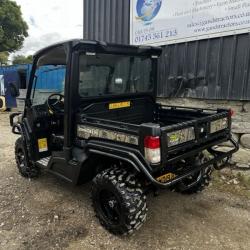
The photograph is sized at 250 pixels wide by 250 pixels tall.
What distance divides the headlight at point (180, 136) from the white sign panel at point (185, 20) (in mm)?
2479

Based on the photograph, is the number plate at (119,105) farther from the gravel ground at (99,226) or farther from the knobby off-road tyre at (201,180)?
the gravel ground at (99,226)

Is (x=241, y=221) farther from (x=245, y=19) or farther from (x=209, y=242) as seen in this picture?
(x=245, y=19)

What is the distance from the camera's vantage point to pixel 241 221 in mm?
3525

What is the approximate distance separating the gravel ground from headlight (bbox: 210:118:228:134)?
1.11 metres

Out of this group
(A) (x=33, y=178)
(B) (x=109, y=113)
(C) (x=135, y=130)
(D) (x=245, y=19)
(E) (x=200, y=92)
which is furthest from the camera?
(E) (x=200, y=92)

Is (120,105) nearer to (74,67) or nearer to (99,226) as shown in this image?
(74,67)

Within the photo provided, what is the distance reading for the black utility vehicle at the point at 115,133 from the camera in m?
2.91

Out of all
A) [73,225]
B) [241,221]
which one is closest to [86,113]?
[73,225]

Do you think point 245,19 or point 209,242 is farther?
point 245,19

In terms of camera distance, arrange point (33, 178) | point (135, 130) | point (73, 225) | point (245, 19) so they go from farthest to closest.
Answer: point (33, 178) < point (245, 19) < point (73, 225) < point (135, 130)

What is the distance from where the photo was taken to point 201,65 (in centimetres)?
523

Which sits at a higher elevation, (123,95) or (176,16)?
(176,16)

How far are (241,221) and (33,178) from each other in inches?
131

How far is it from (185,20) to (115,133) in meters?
3.27
